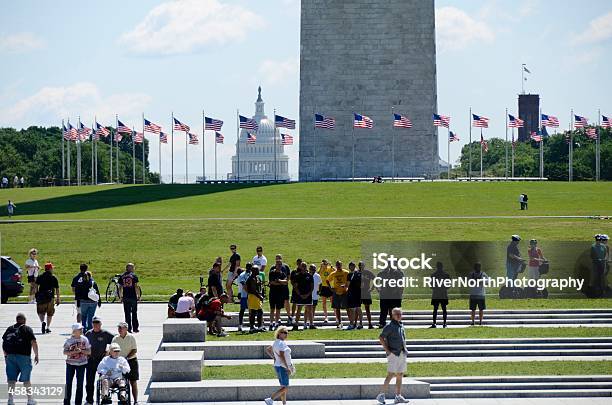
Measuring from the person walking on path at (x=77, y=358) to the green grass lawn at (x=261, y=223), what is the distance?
50.8ft

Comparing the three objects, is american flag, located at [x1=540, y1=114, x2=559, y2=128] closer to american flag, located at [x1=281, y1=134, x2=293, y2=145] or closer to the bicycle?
american flag, located at [x1=281, y1=134, x2=293, y2=145]

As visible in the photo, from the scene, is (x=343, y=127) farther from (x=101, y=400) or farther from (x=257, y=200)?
(x=101, y=400)

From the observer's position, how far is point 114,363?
2191 cm

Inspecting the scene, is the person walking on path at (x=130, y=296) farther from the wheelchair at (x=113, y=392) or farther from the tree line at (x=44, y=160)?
the tree line at (x=44, y=160)

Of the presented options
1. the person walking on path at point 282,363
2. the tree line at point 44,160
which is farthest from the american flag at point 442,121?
the person walking on path at point 282,363

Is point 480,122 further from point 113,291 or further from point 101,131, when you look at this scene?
point 113,291

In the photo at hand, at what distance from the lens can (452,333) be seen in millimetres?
29875

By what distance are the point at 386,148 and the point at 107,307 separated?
194 feet

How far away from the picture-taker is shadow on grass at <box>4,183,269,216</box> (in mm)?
66875

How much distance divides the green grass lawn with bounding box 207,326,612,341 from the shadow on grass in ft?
118

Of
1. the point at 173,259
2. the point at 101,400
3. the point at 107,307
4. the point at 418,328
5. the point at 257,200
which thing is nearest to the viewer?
the point at 101,400

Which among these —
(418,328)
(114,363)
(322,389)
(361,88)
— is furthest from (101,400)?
(361,88)

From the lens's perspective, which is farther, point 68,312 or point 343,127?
point 343,127

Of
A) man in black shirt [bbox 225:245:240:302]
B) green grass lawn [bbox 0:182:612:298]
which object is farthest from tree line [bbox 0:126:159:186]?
man in black shirt [bbox 225:245:240:302]
